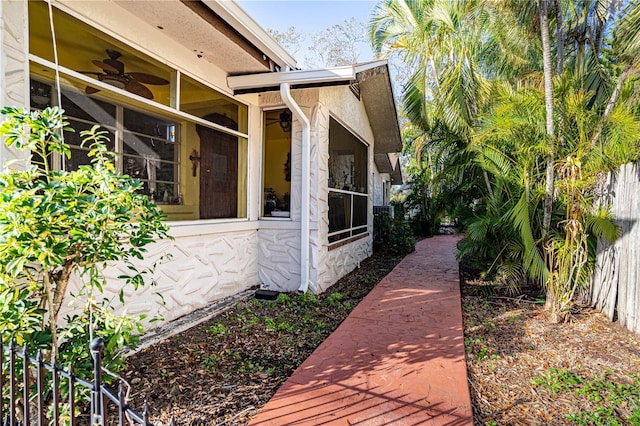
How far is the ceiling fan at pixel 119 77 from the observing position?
3544mm

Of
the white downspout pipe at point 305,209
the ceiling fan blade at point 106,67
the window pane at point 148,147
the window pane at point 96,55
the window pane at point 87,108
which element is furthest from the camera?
the white downspout pipe at point 305,209

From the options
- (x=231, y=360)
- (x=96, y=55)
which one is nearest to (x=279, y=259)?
(x=231, y=360)

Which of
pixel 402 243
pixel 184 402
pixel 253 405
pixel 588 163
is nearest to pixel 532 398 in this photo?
pixel 253 405

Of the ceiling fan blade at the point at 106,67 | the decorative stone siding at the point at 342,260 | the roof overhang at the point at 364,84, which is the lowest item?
the decorative stone siding at the point at 342,260

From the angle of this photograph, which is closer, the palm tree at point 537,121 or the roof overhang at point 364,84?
the palm tree at point 537,121

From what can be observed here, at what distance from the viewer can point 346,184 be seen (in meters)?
7.85

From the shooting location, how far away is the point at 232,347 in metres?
3.77

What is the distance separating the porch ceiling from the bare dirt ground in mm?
3517

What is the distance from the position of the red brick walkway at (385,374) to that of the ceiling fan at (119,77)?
136 inches

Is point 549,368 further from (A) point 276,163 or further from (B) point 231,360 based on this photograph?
(A) point 276,163

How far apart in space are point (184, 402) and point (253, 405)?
0.54 metres

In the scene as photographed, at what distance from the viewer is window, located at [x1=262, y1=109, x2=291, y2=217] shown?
20.1 feet

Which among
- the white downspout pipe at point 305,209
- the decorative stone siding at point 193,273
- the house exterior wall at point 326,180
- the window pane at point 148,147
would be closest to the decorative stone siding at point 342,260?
the house exterior wall at point 326,180

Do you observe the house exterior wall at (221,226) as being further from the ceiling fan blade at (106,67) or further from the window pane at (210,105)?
the ceiling fan blade at (106,67)
